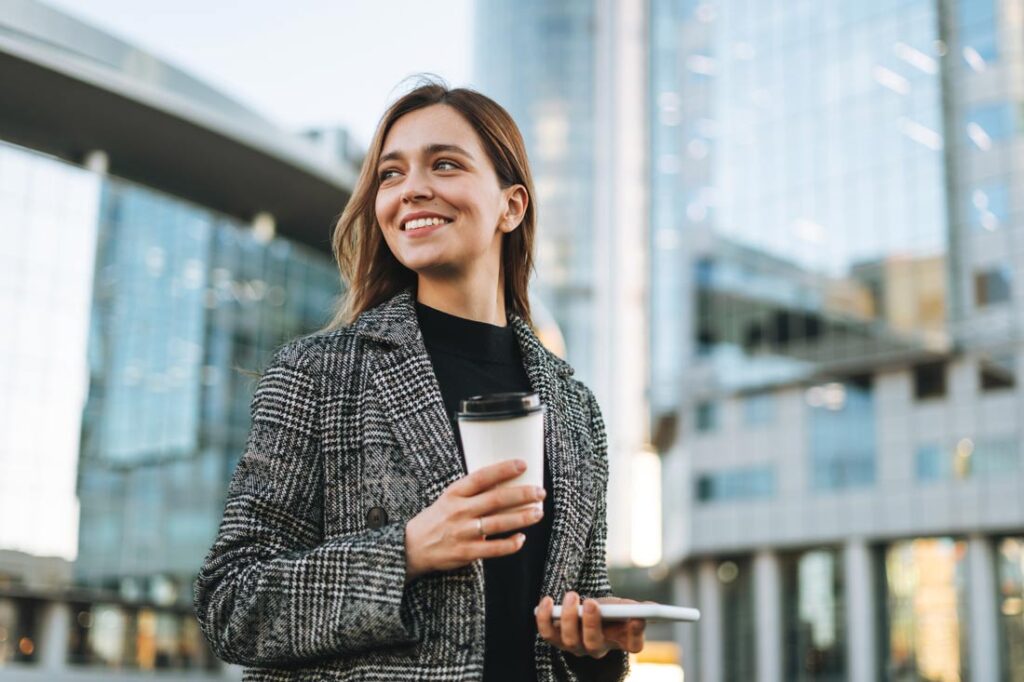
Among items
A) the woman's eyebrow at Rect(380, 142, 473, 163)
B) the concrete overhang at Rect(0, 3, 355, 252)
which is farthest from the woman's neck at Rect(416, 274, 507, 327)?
the concrete overhang at Rect(0, 3, 355, 252)

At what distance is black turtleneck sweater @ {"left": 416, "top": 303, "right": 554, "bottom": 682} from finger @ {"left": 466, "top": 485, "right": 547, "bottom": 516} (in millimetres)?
355

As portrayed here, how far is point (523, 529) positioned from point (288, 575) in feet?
1.71

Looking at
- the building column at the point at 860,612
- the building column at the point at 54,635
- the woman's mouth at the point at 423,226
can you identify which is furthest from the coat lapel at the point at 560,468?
the building column at the point at 860,612

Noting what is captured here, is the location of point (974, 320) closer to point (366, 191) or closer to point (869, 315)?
point (869, 315)

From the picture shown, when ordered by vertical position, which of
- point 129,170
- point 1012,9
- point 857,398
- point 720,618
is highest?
point 1012,9

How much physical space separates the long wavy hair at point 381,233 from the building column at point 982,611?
4062cm

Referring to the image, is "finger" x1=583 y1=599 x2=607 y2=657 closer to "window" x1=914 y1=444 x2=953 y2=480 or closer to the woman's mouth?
the woman's mouth

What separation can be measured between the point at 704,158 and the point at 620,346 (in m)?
45.4

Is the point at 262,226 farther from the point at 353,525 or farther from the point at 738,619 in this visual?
the point at 353,525

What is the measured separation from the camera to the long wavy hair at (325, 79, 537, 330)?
109 inches

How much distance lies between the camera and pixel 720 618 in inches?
1949

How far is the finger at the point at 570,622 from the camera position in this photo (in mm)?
2113

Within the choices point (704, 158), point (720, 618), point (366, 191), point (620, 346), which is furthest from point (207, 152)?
point (620, 346)

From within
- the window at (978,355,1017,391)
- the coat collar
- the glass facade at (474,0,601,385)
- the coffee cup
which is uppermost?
the glass facade at (474,0,601,385)
